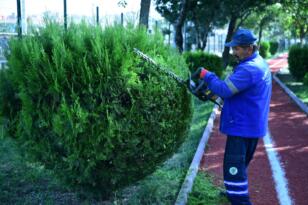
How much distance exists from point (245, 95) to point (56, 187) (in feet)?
9.45

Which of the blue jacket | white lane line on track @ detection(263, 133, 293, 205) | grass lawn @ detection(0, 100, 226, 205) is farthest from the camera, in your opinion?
white lane line on track @ detection(263, 133, 293, 205)

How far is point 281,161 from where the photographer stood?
8.23 meters

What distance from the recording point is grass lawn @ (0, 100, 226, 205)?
5.80 metres

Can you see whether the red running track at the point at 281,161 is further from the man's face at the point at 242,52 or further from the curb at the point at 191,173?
the man's face at the point at 242,52

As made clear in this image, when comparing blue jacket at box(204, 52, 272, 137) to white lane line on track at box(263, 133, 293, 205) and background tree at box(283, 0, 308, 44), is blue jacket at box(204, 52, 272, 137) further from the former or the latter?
background tree at box(283, 0, 308, 44)

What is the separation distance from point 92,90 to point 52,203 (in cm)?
177

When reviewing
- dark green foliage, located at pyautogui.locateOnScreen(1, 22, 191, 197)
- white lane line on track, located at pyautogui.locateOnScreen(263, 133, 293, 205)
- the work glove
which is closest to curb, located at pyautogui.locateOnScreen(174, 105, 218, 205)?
dark green foliage, located at pyautogui.locateOnScreen(1, 22, 191, 197)

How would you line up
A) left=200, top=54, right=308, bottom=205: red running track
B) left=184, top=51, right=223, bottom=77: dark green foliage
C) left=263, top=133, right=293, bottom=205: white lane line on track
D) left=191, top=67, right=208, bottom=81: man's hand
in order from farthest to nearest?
left=184, top=51, right=223, bottom=77: dark green foliage
left=200, top=54, right=308, bottom=205: red running track
left=263, top=133, right=293, bottom=205: white lane line on track
left=191, top=67, right=208, bottom=81: man's hand

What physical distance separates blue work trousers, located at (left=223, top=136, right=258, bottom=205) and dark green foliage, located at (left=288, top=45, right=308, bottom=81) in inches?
756

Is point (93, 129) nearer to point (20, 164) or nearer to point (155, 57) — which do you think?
point (155, 57)

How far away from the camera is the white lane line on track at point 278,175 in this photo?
20.4 feet

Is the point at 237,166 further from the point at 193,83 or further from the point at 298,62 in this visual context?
the point at 298,62

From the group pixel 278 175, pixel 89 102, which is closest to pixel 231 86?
pixel 89 102

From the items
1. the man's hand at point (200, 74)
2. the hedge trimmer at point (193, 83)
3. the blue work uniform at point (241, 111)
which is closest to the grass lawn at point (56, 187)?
the blue work uniform at point (241, 111)
